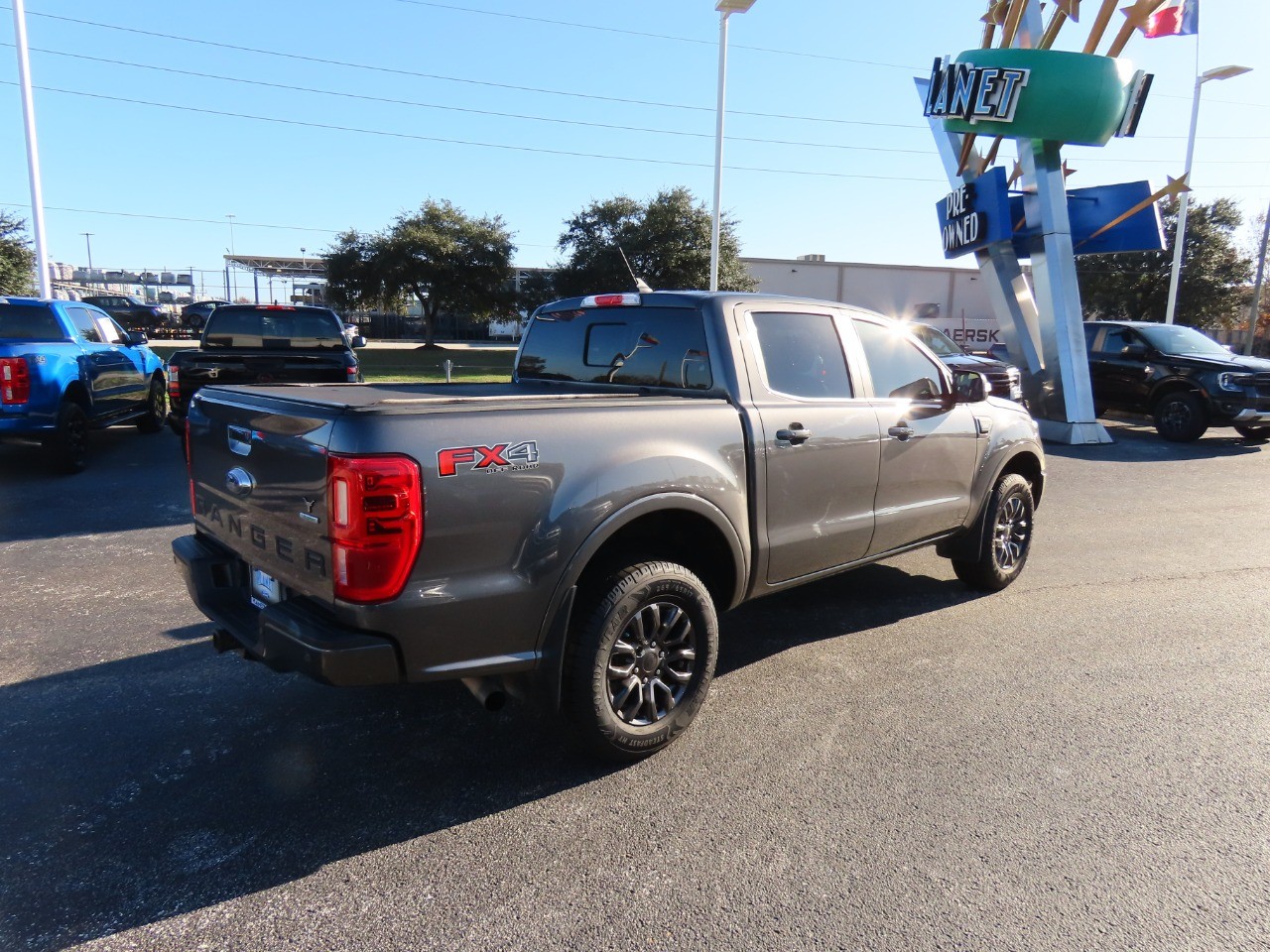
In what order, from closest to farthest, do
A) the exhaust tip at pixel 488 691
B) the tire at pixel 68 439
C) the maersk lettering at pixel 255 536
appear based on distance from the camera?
the maersk lettering at pixel 255 536 → the exhaust tip at pixel 488 691 → the tire at pixel 68 439

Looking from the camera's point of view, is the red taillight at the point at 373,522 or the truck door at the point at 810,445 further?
the truck door at the point at 810,445

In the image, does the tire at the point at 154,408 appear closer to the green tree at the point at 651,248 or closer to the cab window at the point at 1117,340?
the cab window at the point at 1117,340

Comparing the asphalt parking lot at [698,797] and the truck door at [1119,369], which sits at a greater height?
the truck door at [1119,369]

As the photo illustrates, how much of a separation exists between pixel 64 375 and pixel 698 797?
8.30 metres

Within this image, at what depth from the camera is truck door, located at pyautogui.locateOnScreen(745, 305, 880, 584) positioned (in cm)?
378

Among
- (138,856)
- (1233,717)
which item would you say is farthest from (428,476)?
(1233,717)

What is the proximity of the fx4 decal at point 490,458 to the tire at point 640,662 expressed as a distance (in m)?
0.63

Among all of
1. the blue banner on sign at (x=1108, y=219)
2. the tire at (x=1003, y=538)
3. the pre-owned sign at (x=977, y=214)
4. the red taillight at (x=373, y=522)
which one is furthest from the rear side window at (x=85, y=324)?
the blue banner on sign at (x=1108, y=219)

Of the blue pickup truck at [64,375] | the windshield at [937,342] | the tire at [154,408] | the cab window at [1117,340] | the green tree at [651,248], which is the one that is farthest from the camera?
the green tree at [651,248]

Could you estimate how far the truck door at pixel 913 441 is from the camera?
14.5ft

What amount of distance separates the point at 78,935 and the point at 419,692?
169 centimetres

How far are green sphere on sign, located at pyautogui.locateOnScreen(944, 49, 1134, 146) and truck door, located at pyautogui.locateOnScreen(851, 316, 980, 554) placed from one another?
427 inches

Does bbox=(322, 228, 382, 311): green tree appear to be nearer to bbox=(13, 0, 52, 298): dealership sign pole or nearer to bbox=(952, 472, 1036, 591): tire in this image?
bbox=(13, 0, 52, 298): dealership sign pole

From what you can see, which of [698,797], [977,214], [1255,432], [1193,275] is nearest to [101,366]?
[698,797]
